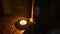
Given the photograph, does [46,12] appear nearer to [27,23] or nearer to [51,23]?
[51,23]

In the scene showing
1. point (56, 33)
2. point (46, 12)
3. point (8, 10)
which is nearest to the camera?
point (56, 33)

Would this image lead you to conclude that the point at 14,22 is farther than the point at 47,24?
Yes

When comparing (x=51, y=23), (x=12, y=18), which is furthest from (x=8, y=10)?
(x=51, y=23)

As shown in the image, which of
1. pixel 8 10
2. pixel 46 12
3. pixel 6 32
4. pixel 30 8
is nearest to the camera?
pixel 46 12

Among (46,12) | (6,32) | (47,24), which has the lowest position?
(6,32)

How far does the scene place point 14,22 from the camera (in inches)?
61.7

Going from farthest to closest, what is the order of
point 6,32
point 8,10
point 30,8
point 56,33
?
point 8,10 < point 30,8 < point 6,32 < point 56,33

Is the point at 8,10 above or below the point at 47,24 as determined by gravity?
above

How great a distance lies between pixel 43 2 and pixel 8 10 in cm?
53

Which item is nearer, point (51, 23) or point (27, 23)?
point (51, 23)

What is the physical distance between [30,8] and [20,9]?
0.43 feet

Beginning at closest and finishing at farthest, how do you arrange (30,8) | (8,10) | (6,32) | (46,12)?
(46,12) → (6,32) → (30,8) → (8,10)

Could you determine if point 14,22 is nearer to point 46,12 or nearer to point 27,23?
point 27,23

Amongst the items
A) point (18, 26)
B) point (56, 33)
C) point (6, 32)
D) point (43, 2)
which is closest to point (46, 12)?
point (43, 2)
